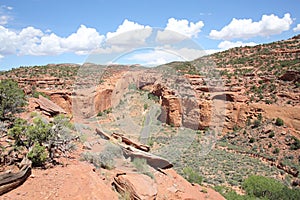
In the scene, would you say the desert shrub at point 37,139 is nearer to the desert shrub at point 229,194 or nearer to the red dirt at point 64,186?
the red dirt at point 64,186

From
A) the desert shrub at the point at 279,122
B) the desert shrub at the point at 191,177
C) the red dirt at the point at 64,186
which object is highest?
the red dirt at the point at 64,186

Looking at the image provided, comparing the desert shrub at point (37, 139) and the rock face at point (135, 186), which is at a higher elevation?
the desert shrub at point (37, 139)

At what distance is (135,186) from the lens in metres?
6.33

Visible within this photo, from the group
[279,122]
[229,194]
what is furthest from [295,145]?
[229,194]

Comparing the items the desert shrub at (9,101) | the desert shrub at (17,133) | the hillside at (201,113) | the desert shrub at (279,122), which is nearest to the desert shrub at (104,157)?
the hillside at (201,113)

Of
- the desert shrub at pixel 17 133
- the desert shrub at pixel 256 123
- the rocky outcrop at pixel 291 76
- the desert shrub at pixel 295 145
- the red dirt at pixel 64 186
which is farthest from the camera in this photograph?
the rocky outcrop at pixel 291 76

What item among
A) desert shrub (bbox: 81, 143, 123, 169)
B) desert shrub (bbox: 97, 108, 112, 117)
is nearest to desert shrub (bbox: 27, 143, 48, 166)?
desert shrub (bbox: 81, 143, 123, 169)

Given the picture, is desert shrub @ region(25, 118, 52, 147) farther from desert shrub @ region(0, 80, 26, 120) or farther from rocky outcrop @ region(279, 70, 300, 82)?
rocky outcrop @ region(279, 70, 300, 82)

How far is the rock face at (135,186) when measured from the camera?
241 inches

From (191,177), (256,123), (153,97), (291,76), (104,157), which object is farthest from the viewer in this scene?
(153,97)

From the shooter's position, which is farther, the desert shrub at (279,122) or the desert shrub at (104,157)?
the desert shrub at (279,122)

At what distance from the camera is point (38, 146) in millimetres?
6156

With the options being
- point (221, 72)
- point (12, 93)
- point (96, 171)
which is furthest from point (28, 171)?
point (221, 72)

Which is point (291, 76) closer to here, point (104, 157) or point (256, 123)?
point (256, 123)
